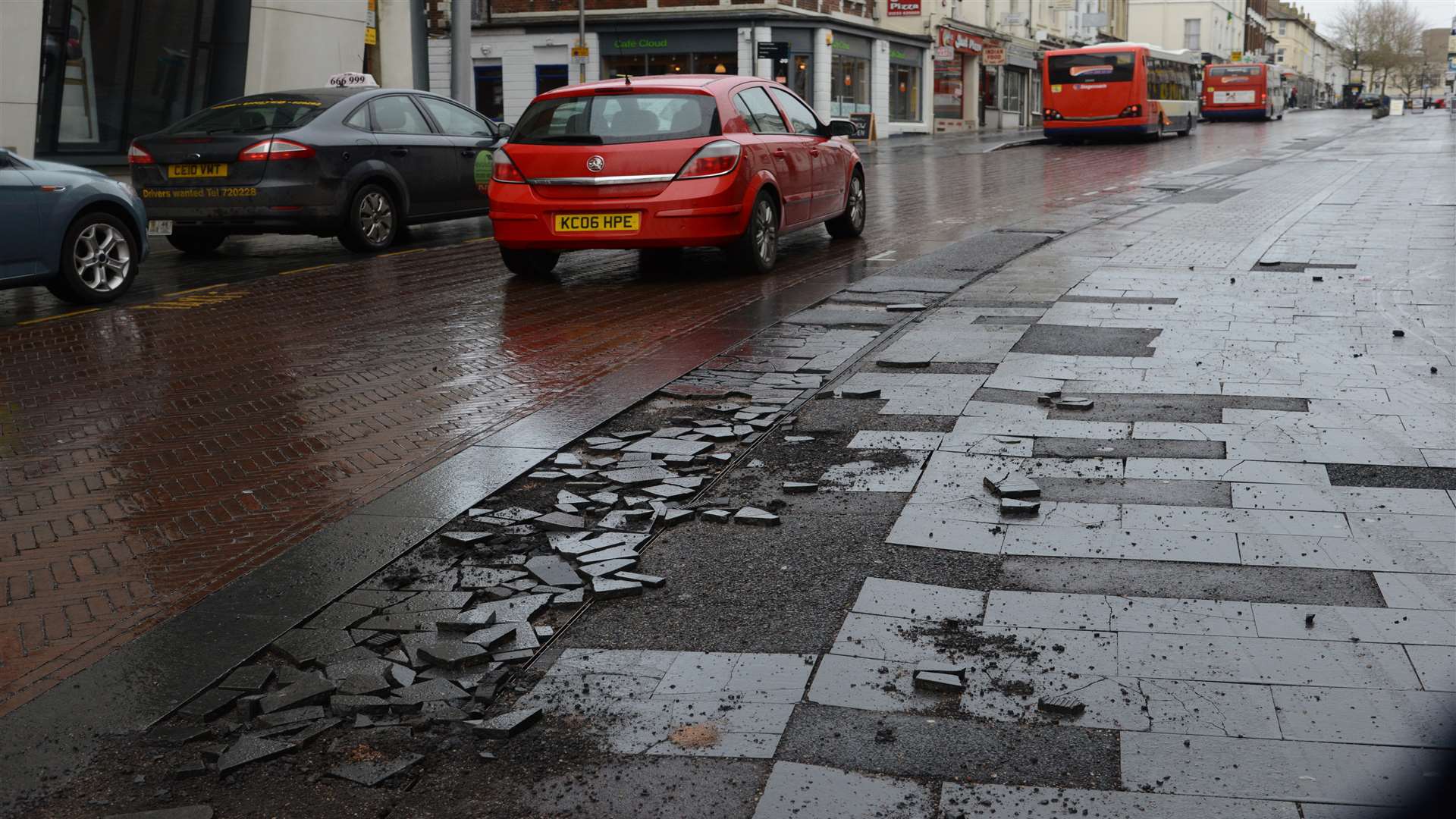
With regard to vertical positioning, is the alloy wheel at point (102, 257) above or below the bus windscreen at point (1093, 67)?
below

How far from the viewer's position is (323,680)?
346cm

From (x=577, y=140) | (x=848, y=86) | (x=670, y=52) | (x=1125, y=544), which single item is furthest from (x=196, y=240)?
(x=848, y=86)

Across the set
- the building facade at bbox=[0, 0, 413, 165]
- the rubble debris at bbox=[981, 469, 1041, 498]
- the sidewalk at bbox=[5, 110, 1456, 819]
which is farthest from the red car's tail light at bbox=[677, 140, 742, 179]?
the building facade at bbox=[0, 0, 413, 165]

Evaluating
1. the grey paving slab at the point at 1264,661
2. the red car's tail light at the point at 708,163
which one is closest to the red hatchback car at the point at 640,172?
the red car's tail light at the point at 708,163

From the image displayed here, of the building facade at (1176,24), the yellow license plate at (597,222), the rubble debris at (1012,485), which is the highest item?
the building facade at (1176,24)

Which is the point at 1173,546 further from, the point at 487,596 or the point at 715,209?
the point at 715,209

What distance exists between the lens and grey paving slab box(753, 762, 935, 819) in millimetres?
2773

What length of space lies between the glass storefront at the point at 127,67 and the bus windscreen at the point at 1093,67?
2712 centimetres

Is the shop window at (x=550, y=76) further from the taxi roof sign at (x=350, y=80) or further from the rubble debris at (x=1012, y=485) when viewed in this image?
the rubble debris at (x=1012, y=485)

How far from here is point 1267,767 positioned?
2.92m

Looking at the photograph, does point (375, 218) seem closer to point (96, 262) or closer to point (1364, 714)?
point (96, 262)

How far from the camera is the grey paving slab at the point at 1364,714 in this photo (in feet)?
9.96

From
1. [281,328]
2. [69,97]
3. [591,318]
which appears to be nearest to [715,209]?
[591,318]

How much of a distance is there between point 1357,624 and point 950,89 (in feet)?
177
